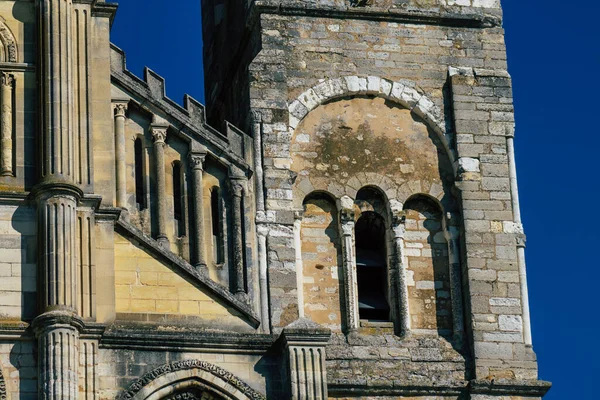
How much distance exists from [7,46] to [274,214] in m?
4.04

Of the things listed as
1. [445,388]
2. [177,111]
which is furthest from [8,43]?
[445,388]

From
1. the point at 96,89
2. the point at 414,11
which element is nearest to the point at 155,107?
the point at 96,89

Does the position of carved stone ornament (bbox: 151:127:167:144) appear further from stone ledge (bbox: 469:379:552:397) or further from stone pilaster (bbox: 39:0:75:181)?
stone ledge (bbox: 469:379:552:397)

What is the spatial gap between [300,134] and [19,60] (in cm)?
393

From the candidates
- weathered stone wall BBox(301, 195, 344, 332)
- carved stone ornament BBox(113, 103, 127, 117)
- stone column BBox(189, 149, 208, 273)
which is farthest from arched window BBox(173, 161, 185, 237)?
weathered stone wall BBox(301, 195, 344, 332)

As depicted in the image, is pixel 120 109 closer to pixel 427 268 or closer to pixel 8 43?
pixel 8 43

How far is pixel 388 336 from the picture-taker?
31.6 m

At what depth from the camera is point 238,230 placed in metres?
31.4

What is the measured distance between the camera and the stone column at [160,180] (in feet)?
102

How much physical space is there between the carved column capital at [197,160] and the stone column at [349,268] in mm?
1948

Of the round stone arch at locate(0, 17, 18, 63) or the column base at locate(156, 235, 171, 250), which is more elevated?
the round stone arch at locate(0, 17, 18, 63)

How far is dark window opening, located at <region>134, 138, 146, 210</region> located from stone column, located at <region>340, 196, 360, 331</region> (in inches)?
105

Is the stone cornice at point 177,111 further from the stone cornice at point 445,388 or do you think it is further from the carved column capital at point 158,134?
the stone cornice at point 445,388

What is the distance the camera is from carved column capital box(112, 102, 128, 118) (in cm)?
3161
